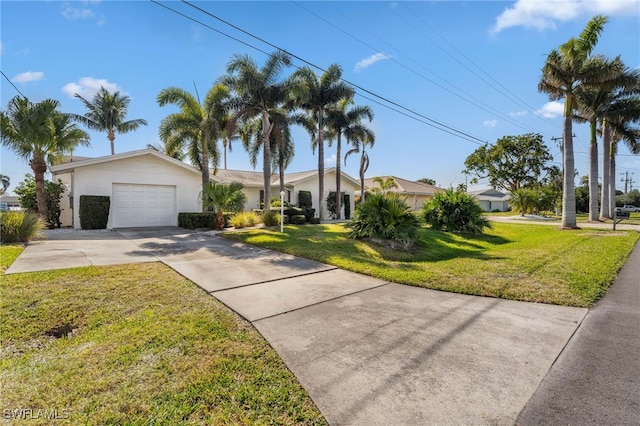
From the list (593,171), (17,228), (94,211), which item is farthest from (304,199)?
(593,171)

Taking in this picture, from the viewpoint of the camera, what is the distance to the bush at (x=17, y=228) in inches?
356

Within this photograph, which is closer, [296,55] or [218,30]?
[218,30]

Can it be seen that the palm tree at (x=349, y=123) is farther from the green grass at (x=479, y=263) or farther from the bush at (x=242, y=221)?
the green grass at (x=479, y=263)

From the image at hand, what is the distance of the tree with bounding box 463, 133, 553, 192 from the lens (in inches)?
1550

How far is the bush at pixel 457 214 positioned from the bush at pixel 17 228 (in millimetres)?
15599

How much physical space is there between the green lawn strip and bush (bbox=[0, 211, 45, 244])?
20.7 ft

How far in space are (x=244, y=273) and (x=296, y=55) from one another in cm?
894

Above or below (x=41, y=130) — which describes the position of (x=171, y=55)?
above

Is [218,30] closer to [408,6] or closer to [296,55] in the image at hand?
[296,55]

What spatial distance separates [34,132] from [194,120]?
6579 mm

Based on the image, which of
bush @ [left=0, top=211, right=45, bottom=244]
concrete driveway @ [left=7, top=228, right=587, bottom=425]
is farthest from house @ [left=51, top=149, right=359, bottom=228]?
concrete driveway @ [left=7, top=228, right=587, bottom=425]

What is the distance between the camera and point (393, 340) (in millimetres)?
3504

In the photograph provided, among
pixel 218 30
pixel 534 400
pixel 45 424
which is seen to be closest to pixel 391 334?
pixel 534 400

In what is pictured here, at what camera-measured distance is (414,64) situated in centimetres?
1505
